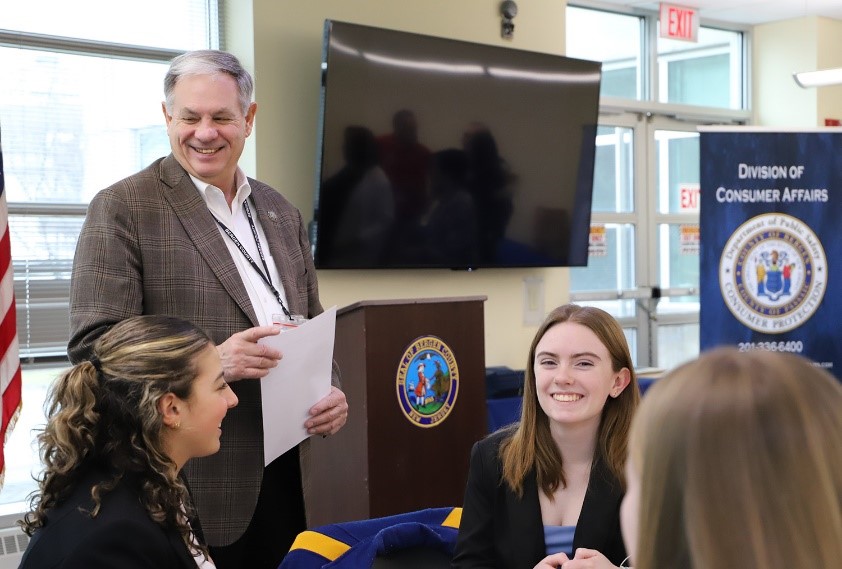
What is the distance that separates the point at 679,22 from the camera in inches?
268

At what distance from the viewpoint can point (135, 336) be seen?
1.69 metres

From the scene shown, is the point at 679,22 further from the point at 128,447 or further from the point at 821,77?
the point at 128,447

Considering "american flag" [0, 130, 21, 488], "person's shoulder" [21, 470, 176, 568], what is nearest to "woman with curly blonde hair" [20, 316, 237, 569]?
"person's shoulder" [21, 470, 176, 568]

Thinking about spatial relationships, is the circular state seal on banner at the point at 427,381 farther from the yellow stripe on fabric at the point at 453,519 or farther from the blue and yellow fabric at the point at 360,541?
the blue and yellow fabric at the point at 360,541

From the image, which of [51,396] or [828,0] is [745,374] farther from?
[828,0]

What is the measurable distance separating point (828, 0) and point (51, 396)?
21.8 feet

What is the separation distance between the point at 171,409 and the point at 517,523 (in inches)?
30.8

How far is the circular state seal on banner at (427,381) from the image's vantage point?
4188mm

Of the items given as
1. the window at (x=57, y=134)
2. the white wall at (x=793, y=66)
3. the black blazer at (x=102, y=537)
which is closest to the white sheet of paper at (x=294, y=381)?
the black blazer at (x=102, y=537)

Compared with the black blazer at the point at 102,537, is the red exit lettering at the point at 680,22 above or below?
above

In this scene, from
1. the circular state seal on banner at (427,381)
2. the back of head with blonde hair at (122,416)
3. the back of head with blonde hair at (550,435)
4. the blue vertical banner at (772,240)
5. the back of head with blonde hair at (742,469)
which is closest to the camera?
the back of head with blonde hair at (742,469)

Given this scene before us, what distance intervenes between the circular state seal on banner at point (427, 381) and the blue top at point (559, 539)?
2.09m

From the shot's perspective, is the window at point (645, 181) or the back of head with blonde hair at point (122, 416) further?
the window at point (645, 181)

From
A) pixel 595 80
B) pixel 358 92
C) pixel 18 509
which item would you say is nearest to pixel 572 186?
pixel 595 80
